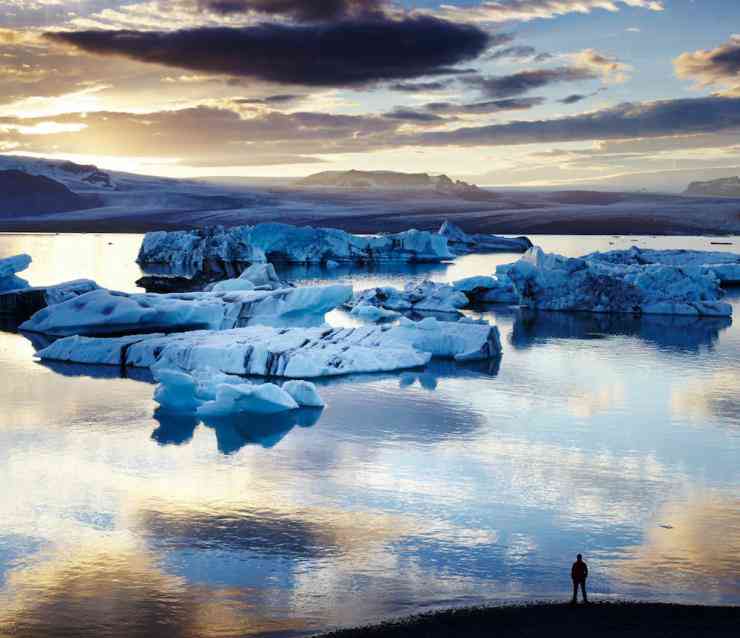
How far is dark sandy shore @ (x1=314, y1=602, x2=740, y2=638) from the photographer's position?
8.57m

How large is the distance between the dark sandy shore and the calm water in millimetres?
413

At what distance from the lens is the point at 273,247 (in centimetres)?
6431

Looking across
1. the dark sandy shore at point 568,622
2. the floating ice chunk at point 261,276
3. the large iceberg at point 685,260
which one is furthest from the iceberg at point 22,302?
the large iceberg at point 685,260

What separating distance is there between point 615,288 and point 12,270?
23136mm

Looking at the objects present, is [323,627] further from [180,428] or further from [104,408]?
[104,408]

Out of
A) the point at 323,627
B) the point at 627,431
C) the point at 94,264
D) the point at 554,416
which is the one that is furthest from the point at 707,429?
the point at 94,264

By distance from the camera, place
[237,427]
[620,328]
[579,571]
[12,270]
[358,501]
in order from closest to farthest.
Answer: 1. [579,571]
2. [358,501]
3. [237,427]
4. [620,328]
5. [12,270]

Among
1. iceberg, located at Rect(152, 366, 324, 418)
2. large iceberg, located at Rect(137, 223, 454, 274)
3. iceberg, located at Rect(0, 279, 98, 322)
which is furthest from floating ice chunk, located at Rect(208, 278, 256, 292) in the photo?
large iceberg, located at Rect(137, 223, 454, 274)

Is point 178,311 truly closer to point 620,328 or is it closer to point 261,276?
point 261,276

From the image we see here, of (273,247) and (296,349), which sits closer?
(296,349)

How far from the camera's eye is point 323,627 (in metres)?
8.88

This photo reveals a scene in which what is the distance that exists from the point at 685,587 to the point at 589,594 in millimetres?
1063

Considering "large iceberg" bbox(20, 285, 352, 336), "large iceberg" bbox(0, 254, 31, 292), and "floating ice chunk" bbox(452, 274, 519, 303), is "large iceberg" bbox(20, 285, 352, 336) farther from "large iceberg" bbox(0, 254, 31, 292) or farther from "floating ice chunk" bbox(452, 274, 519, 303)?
"floating ice chunk" bbox(452, 274, 519, 303)

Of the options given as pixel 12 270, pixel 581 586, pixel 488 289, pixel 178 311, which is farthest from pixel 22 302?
pixel 581 586
